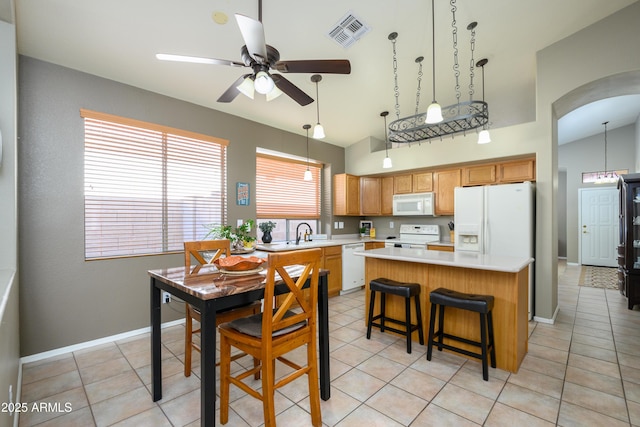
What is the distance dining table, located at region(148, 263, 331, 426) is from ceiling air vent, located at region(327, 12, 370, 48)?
7.40 ft

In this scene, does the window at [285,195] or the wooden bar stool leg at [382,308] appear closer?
the wooden bar stool leg at [382,308]

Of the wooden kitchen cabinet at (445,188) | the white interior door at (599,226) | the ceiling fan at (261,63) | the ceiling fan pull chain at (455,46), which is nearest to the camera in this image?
the ceiling fan at (261,63)

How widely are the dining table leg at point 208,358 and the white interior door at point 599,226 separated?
30.0 ft

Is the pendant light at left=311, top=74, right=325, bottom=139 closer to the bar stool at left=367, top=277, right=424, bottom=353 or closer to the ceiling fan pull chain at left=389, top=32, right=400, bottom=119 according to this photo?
the ceiling fan pull chain at left=389, top=32, right=400, bottom=119

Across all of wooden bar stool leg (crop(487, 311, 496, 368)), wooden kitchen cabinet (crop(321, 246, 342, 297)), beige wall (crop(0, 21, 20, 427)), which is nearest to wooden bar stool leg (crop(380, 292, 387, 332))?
wooden bar stool leg (crop(487, 311, 496, 368))

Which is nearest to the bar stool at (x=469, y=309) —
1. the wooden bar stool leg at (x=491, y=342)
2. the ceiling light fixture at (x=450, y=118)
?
the wooden bar stool leg at (x=491, y=342)

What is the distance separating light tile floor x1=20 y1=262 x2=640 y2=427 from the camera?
71.9 inches

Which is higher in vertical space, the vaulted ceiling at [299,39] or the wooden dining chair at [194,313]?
the vaulted ceiling at [299,39]

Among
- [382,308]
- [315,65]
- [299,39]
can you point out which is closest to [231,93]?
[315,65]

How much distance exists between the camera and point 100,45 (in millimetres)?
2539

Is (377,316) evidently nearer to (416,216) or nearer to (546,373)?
(546,373)

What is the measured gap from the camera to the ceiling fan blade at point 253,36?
1532 mm

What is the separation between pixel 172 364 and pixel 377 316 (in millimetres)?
2027

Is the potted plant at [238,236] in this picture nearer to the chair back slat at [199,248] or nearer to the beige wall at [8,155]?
the chair back slat at [199,248]
